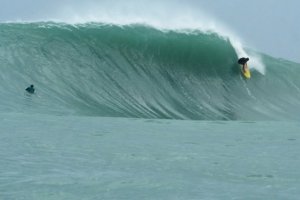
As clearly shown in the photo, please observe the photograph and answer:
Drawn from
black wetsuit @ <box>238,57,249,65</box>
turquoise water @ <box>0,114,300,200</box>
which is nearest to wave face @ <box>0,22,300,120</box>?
black wetsuit @ <box>238,57,249,65</box>

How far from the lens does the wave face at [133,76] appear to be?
45.6 feet

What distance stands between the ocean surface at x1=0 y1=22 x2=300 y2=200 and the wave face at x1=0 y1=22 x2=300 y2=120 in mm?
41

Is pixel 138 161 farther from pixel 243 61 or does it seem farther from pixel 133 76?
pixel 243 61

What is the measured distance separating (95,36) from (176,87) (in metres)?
3.09

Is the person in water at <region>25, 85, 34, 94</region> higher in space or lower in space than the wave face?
lower

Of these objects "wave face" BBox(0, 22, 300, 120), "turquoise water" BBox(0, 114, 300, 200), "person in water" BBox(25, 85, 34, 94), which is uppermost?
"wave face" BBox(0, 22, 300, 120)

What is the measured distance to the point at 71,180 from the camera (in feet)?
19.8

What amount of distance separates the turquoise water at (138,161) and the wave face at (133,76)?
2.76 meters

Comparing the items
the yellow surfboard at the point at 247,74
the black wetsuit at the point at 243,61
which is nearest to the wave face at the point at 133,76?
the yellow surfboard at the point at 247,74

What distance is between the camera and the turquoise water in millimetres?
5738

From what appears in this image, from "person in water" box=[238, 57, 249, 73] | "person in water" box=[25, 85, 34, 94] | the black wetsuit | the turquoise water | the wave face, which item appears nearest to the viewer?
the turquoise water

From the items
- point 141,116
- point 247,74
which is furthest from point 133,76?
point 247,74

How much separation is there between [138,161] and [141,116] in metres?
6.20

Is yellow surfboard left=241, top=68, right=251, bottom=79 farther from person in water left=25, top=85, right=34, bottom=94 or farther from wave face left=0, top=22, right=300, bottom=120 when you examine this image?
person in water left=25, top=85, right=34, bottom=94
